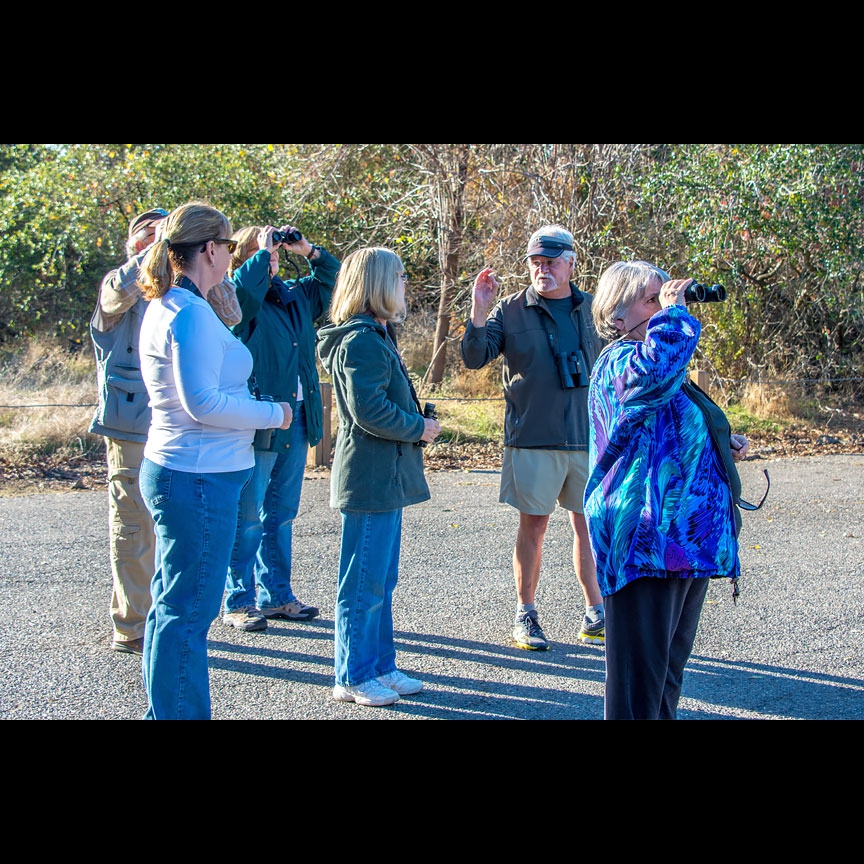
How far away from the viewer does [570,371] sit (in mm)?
4637

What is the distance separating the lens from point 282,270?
1178cm

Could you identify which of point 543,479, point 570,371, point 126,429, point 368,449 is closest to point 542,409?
point 570,371

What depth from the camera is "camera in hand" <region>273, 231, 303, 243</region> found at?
15.8 ft

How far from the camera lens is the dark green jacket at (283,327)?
472 cm

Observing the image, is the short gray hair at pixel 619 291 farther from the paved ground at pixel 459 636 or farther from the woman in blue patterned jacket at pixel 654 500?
the paved ground at pixel 459 636

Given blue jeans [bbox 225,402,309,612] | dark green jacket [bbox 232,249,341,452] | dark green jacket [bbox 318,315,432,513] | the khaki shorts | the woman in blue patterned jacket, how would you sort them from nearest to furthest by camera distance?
the woman in blue patterned jacket, dark green jacket [bbox 318,315,432,513], the khaki shorts, dark green jacket [bbox 232,249,341,452], blue jeans [bbox 225,402,309,612]

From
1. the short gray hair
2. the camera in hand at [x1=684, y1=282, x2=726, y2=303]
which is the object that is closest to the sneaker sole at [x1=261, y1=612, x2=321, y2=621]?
the short gray hair

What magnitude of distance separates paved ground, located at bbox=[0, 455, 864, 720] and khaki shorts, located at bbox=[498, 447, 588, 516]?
2.25ft

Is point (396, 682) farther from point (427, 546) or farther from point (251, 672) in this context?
point (427, 546)

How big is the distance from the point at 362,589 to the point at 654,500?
1.36m

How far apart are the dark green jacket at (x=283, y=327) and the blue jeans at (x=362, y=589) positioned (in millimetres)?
1061

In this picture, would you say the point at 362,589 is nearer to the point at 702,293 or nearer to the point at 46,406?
the point at 702,293

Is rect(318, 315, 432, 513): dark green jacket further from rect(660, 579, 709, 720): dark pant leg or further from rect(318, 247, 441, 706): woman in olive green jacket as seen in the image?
rect(660, 579, 709, 720): dark pant leg
